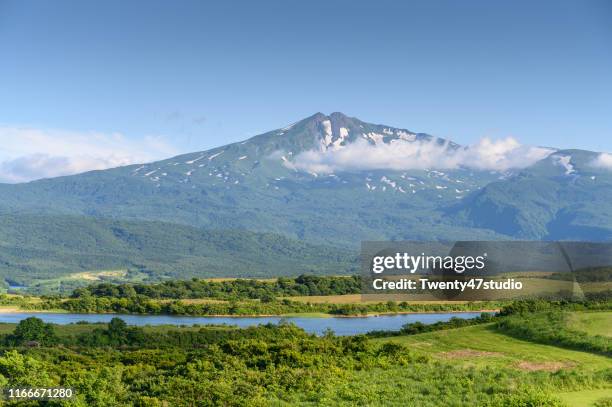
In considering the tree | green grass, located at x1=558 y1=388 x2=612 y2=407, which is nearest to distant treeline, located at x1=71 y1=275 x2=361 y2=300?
the tree

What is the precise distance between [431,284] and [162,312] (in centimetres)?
2794

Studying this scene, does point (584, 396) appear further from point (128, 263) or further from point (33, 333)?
point (128, 263)

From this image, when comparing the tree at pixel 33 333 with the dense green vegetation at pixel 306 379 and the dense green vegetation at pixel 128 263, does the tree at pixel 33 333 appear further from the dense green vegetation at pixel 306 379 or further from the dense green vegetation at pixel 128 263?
the dense green vegetation at pixel 128 263

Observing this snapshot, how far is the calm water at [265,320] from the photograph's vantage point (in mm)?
57125

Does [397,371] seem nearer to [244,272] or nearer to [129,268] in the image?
[244,272]

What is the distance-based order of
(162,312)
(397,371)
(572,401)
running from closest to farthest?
(572,401) < (397,371) < (162,312)

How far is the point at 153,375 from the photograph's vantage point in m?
23.9

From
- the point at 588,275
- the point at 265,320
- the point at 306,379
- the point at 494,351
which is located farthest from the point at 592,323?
the point at 265,320

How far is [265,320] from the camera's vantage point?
61812 mm

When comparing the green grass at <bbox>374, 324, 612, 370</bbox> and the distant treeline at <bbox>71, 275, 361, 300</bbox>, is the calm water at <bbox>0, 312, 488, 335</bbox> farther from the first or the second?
the green grass at <bbox>374, 324, 612, 370</bbox>

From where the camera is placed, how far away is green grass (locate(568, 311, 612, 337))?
28.8 m

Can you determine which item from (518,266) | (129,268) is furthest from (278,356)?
(129,268)

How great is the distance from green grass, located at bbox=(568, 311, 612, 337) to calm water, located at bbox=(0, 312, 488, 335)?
24.4 meters

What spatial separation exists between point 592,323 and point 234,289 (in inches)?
2159
